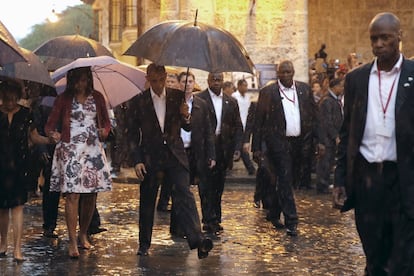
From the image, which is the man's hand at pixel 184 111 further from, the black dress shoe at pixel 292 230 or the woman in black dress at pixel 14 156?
the black dress shoe at pixel 292 230

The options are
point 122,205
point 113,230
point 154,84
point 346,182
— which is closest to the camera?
point 346,182

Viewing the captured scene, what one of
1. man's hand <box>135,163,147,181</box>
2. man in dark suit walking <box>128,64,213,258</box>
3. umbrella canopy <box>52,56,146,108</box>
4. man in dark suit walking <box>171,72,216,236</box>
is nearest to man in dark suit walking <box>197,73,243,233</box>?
man in dark suit walking <box>171,72,216,236</box>

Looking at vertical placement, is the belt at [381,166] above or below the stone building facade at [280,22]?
below

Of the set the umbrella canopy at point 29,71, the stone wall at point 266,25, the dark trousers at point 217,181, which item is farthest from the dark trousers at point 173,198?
the stone wall at point 266,25

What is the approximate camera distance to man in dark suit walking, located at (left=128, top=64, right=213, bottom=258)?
34.2 ft

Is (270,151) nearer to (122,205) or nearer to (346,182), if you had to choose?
(122,205)

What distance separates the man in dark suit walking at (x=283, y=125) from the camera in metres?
12.5

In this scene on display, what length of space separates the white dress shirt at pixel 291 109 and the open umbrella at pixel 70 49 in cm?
206

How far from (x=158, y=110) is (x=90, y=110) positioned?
677mm

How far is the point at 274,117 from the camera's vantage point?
12.6 meters

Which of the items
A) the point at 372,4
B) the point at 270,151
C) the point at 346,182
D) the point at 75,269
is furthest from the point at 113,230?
the point at 372,4

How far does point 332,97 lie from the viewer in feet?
59.3

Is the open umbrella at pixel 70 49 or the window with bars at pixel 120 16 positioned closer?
the open umbrella at pixel 70 49

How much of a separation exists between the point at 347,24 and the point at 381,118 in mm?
18415
